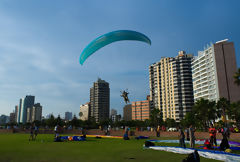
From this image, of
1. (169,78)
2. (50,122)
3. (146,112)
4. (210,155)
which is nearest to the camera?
(210,155)

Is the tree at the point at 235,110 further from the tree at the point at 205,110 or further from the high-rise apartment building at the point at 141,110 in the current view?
the high-rise apartment building at the point at 141,110

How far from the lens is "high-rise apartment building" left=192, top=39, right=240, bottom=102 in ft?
314

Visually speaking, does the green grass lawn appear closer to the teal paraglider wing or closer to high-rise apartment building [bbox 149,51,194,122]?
the teal paraglider wing

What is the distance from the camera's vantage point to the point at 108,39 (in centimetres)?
2078

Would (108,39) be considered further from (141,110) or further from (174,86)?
(141,110)

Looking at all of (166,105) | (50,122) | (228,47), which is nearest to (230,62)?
(228,47)

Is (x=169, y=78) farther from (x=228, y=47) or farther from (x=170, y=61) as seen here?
(x=228, y=47)

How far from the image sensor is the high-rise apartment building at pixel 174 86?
135850 mm

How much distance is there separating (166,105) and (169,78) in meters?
20.3

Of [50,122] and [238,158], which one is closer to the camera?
[238,158]

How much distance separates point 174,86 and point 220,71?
1789 inches

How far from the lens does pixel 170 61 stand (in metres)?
148

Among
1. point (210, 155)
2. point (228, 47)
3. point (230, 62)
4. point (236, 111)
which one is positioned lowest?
point (210, 155)

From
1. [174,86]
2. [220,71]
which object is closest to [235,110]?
[220,71]
